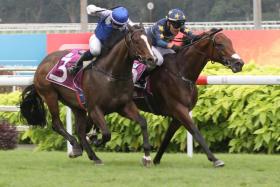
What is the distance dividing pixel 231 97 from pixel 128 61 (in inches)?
96.6

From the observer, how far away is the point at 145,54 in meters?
7.96

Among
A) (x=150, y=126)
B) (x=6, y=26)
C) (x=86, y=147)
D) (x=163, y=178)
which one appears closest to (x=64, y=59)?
(x=86, y=147)

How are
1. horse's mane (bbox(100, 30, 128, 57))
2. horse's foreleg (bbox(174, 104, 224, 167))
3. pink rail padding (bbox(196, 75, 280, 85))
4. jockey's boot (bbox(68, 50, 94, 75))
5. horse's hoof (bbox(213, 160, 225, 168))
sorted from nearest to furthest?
horse's hoof (bbox(213, 160, 225, 168)), horse's foreleg (bbox(174, 104, 224, 167)), horse's mane (bbox(100, 30, 128, 57)), jockey's boot (bbox(68, 50, 94, 75)), pink rail padding (bbox(196, 75, 280, 85))

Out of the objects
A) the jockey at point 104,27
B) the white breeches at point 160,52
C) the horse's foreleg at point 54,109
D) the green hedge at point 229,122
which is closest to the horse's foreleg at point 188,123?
the white breeches at point 160,52

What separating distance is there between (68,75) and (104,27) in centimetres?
77

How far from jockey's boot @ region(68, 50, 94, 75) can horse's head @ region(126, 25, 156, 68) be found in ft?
2.29

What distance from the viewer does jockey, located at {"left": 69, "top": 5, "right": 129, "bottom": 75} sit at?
8.43m

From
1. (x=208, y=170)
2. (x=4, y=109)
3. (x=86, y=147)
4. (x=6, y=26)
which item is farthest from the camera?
(x=6, y=26)

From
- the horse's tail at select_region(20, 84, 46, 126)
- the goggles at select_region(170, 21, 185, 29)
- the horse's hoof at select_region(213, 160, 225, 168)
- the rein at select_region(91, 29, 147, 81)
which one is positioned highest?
the goggles at select_region(170, 21, 185, 29)

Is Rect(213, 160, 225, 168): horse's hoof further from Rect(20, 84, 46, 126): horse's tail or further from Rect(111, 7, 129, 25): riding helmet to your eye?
Rect(20, 84, 46, 126): horse's tail

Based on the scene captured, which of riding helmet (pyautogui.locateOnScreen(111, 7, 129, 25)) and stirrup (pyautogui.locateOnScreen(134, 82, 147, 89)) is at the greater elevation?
riding helmet (pyautogui.locateOnScreen(111, 7, 129, 25))

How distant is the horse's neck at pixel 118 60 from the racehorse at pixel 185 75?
0.59 meters

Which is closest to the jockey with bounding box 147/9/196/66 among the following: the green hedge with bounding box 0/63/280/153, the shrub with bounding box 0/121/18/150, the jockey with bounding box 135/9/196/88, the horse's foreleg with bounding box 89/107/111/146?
the jockey with bounding box 135/9/196/88

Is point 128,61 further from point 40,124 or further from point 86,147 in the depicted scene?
point 40,124
